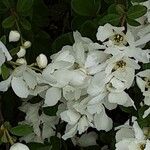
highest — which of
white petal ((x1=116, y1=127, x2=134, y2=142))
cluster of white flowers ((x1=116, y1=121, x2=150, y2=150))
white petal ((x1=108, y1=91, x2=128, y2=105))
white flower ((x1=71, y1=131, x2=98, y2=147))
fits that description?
white petal ((x1=108, y1=91, x2=128, y2=105))

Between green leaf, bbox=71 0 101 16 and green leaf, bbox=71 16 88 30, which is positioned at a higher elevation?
green leaf, bbox=71 0 101 16

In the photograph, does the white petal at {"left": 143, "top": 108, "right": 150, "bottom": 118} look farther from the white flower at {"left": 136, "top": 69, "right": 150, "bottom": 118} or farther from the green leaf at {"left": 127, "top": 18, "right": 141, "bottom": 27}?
the green leaf at {"left": 127, "top": 18, "right": 141, "bottom": 27}

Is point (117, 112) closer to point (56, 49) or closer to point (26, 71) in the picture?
point (56, 49)

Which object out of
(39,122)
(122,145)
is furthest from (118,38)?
(39,122)

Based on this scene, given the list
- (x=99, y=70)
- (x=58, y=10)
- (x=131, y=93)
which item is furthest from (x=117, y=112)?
(x=99, y=70)

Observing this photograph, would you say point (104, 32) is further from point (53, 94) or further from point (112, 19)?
point (53, 94)

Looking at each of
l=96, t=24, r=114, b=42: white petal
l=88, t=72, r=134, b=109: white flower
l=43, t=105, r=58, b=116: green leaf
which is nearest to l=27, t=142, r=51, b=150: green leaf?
l=43, t=105, r=58, b=116: green leaf
